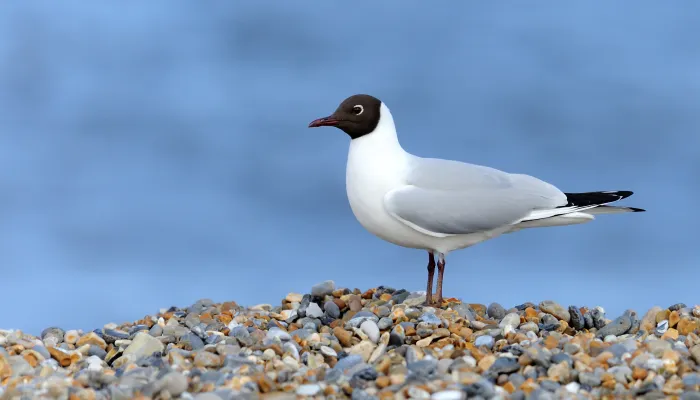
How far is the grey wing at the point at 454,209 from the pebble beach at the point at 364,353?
2.29 ft

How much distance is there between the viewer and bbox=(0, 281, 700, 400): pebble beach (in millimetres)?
6105

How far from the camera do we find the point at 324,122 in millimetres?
8297

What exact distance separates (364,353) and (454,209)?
152 cm

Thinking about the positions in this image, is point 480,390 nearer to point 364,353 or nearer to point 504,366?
point 504,366

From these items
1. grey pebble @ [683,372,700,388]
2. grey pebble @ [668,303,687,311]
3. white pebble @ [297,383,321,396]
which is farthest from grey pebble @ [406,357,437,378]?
grey pebble @ [668,303,687,311]

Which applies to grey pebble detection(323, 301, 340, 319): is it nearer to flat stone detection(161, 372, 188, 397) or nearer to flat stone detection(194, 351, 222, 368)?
flat stone detection(194, 351, 222, 368)

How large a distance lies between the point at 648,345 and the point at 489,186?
1.97m

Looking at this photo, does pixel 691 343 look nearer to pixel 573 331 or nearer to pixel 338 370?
pixel 573 331

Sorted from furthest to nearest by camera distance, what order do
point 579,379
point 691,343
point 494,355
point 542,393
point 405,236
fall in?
point 405,236
point 691,343
point 494,355
point 579,379
point 542,393

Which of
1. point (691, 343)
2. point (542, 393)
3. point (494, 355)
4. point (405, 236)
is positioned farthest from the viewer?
point (405, 236)

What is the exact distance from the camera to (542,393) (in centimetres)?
591

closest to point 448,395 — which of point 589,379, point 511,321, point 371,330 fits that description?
point 589,379

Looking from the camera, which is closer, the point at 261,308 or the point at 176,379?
the point at 176,379

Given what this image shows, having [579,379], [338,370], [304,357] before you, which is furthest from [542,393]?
[304,357]
